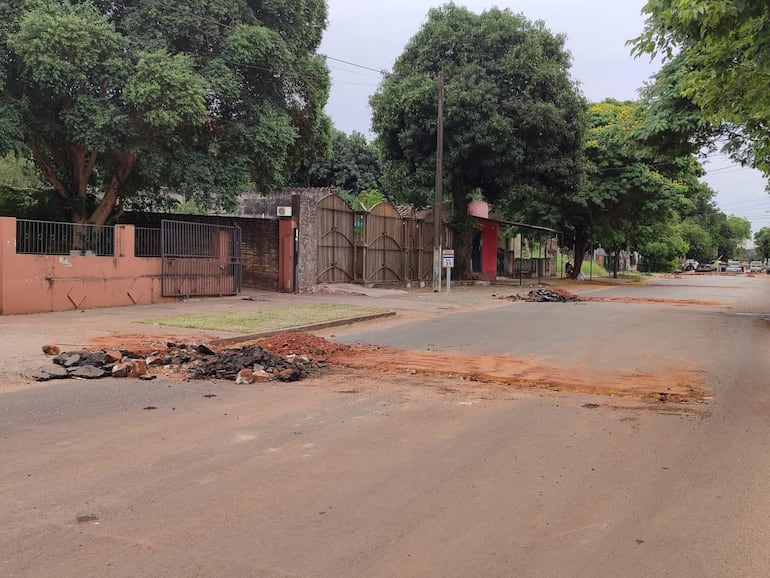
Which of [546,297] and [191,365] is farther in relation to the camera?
[546,297]

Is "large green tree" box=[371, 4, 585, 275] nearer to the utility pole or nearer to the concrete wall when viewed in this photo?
the utility pole

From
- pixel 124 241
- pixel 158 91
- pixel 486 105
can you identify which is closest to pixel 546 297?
pixel 486 105

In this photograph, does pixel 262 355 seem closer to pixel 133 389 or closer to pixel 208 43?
pixel 133 389

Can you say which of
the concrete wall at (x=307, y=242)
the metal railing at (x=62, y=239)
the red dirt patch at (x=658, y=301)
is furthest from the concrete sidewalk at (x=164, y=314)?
the red dirt patch at (x=658, y=301)

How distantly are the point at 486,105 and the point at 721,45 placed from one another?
66.4ft

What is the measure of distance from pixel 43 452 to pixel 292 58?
697 inches

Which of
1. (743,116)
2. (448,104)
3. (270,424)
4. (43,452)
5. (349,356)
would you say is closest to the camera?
(43,452)

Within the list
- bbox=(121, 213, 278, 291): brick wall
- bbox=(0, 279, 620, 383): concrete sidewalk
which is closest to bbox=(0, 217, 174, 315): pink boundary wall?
bbox=(0, 279, 620, 383): concrete sidewalk

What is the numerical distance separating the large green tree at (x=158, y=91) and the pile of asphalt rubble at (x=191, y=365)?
9505 mm

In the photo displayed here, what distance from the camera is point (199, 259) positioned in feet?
68.0

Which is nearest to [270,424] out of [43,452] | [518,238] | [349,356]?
[43,452]

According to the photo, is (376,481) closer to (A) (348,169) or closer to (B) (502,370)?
(B) (502,370)

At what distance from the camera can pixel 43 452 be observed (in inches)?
213

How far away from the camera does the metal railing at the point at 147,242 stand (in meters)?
19.4
